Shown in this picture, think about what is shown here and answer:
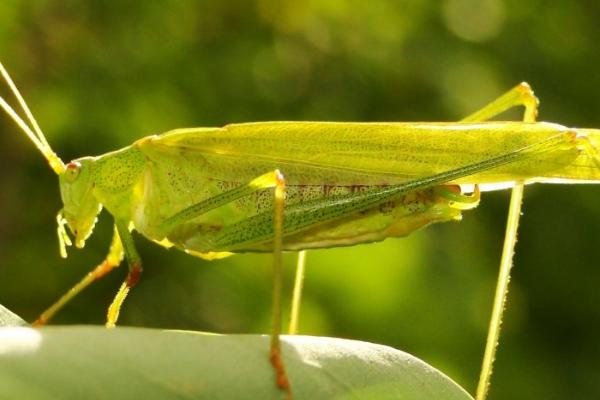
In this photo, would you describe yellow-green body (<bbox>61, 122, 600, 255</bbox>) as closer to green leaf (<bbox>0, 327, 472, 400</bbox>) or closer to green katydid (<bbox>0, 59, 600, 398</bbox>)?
green katydid (<bbox>0, 59, 600, 398</bbox>)

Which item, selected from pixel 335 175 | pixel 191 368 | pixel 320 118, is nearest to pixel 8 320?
pixel 191 368

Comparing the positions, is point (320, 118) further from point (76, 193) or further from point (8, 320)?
point (8, 320)

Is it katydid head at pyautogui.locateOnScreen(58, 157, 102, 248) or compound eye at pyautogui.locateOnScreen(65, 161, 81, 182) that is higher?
Result: compound eye at pyautogui.locateOnScreen(65, 161, 81, 182)

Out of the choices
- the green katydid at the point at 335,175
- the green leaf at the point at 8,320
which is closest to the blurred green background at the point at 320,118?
the green katydid at the point at 335,175

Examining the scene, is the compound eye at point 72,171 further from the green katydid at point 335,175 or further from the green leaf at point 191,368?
the green leaf at point 191,368

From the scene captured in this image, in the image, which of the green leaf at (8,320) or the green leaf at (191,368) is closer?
the green leaf at (191,368)

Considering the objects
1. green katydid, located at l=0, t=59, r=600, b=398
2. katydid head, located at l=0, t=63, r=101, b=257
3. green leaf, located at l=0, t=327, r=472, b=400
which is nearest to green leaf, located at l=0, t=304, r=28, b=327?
green leaf, located at l=0, t=327, r=472, b=400

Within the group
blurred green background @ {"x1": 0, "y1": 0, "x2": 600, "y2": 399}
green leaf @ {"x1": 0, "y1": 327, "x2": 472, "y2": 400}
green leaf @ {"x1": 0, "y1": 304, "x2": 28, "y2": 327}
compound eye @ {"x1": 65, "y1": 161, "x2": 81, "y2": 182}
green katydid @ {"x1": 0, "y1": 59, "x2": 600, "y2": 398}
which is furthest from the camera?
blurred green background @ {"x1": 0, "y1": 0, "x2": 600, "y2": 399}

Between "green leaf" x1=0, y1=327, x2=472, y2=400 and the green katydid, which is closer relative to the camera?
"green leaf" x1=0, y1=327, x2=472, y2=400
